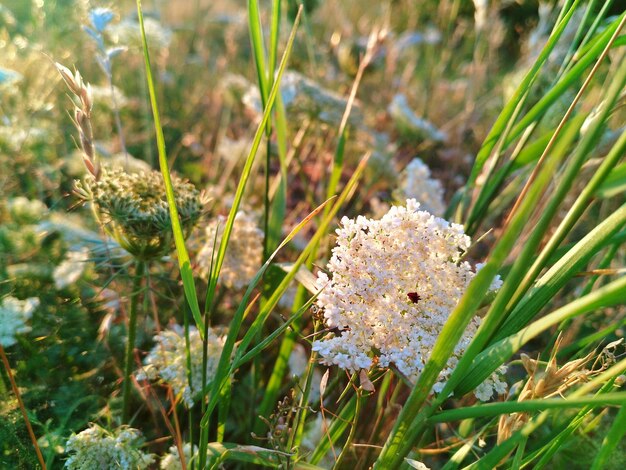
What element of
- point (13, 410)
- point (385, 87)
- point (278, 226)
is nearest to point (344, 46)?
point (385, 87)

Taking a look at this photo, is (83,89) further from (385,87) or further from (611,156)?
(385,87)

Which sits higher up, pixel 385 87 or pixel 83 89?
pixel 385 87

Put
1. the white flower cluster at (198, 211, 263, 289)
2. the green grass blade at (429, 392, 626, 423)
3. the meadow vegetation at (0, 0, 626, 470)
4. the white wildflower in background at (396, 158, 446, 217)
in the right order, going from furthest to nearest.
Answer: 1. the white wildflower in background at (396, 158, 446, 217)
2. the white flower cluster at (198, 211, 263, 289)
3. the meadow vegetation at (0, 0, 626, 470)
4. the green grass blade at (429, 392, 626, 423)

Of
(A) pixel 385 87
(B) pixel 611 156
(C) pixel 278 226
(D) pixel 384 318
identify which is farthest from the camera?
(A) pixel 385 87

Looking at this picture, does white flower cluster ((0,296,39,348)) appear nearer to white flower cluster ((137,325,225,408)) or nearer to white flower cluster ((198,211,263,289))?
white flower cluster ((137,325,225,408))

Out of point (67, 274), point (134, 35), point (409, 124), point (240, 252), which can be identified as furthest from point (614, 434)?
point (134, 35)

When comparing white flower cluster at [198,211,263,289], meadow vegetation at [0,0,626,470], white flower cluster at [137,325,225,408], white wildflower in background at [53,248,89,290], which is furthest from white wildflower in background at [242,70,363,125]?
white flower cluster at [137,325,225,408]

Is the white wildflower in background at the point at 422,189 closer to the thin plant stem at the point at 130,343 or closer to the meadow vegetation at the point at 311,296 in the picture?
the meadow vegetation at the point at 311,296
